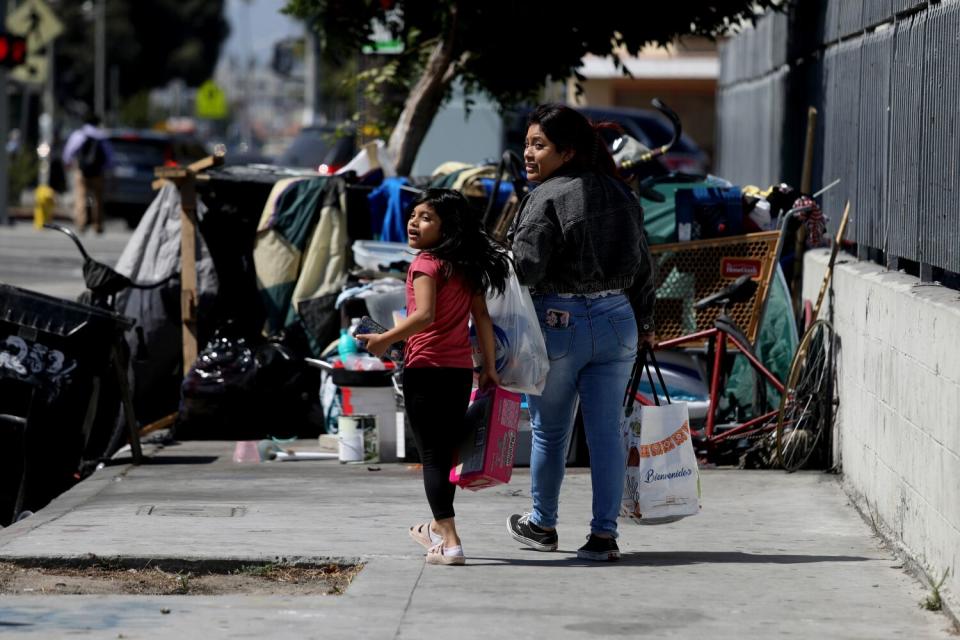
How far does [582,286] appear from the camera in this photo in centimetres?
643

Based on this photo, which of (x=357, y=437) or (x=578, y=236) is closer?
(x=578, y=236)

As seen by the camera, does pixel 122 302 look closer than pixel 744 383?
No

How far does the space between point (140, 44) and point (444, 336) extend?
76.9 meters

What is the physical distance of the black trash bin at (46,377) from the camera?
8.92m

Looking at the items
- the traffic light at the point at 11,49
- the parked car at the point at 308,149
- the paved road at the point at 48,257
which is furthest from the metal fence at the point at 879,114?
the traffic light at the point at 11,49

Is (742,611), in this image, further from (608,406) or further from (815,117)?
(815,117)

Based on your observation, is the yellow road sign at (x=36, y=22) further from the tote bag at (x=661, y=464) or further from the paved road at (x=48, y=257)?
the tote bag at (x=661, y=464)

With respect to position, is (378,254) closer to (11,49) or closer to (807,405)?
(807,405)

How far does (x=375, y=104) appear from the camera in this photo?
48.4 feet

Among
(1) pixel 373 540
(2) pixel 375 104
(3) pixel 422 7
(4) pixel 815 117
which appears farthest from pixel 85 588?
(2) pixel 375 104

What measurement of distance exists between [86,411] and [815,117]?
4792 mm

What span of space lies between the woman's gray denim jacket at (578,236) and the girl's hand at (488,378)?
1.18ft

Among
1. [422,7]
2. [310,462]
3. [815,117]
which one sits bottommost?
[310,462]

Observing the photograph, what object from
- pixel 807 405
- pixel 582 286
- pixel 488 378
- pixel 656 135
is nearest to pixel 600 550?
pixel 488 378
